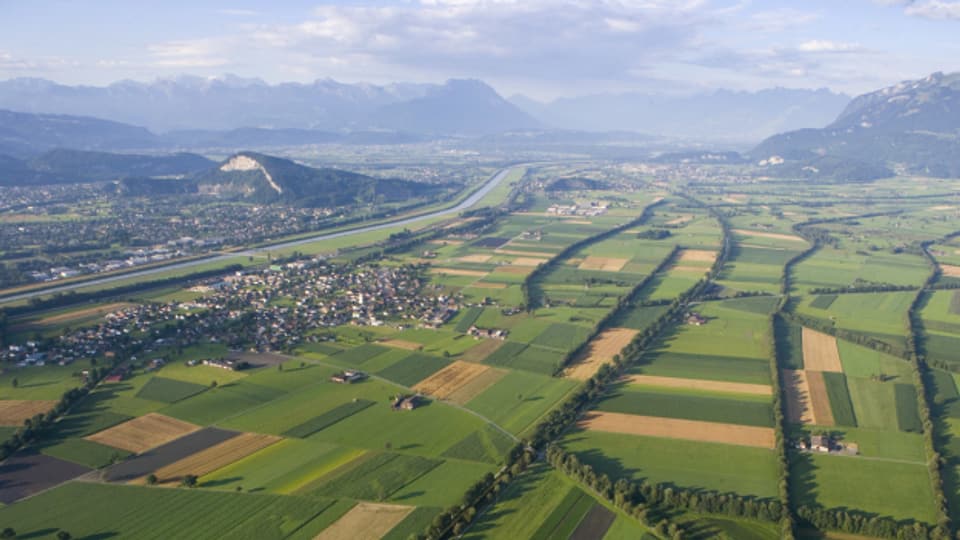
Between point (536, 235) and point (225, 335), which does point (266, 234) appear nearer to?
point (536, 235)

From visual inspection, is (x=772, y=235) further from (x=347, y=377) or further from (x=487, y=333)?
(x=347, y=377)

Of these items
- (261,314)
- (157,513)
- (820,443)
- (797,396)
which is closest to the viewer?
(157,513)

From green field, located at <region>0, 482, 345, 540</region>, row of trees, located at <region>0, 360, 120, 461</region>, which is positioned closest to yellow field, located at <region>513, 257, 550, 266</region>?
row of trees, located at <region>0, 360, 120, 461</region>

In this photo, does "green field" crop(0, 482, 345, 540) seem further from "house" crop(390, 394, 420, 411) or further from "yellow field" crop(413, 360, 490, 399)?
"yellow field" crop(413, 360, 490, 399)

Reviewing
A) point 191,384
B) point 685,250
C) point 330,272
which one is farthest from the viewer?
point 685,250

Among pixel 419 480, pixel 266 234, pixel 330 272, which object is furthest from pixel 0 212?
pixel 419 480

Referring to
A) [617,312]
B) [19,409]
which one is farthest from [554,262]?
[19,409]
